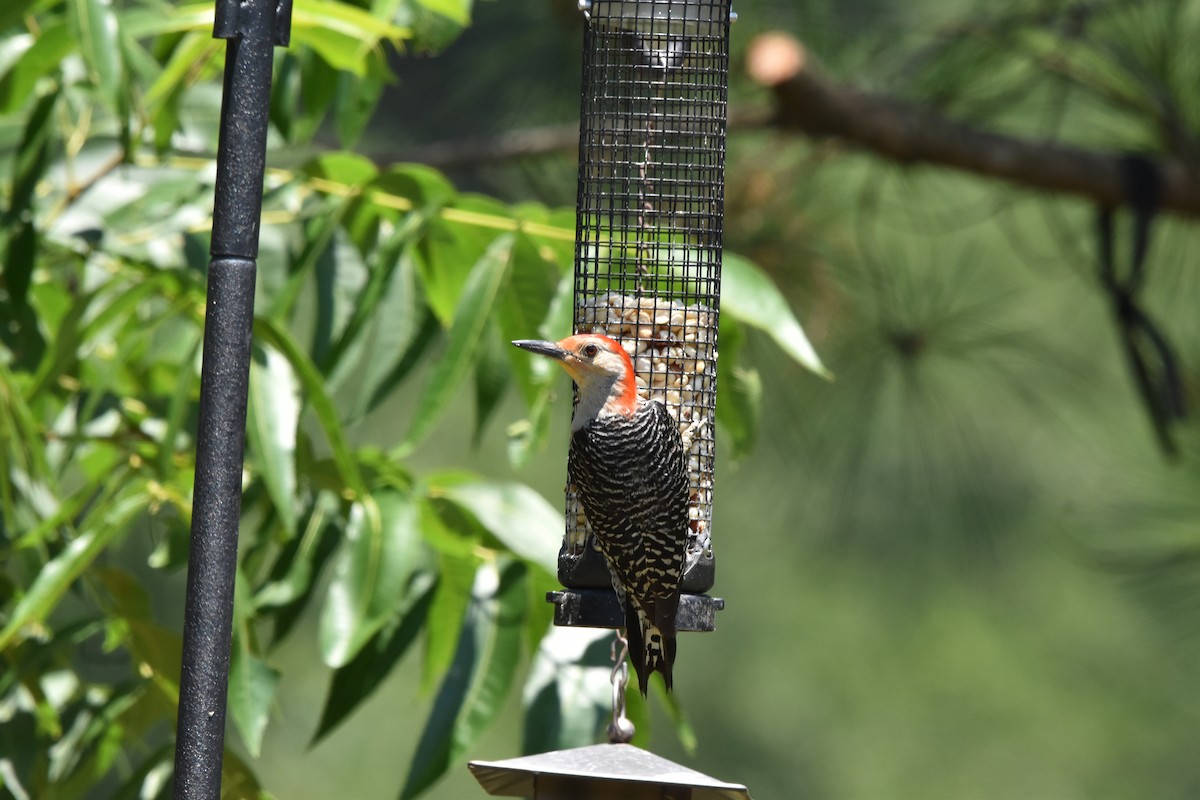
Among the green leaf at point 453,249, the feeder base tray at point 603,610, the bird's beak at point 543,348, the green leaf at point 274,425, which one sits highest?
the green leaf at point 453,249

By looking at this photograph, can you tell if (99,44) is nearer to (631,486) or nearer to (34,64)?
(34,64)

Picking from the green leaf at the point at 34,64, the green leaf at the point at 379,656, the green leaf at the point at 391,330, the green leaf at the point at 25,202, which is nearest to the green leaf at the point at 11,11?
the green leaf at the point at 34,64

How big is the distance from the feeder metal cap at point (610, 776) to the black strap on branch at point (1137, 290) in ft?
9.01

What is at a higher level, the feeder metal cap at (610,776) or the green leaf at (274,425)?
the green leaf at (274,425)

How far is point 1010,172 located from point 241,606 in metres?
2.84

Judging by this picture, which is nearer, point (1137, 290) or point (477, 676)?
point (477, 676)

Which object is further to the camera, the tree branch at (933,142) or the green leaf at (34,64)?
the tree branch at (933,142)

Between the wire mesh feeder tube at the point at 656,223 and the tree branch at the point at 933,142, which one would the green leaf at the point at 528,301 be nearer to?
the wire mesh feeder tube at the point at 656,223

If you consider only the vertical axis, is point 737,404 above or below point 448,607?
above

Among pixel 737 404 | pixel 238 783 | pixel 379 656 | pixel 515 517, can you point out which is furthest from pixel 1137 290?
pixel 238 783

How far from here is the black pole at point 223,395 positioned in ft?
5.87

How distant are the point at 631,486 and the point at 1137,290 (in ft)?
8.34

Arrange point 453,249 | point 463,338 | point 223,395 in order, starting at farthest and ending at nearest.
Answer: point 453,249 < point 463,338 < point 223,395

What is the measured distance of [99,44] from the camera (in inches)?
92.7
